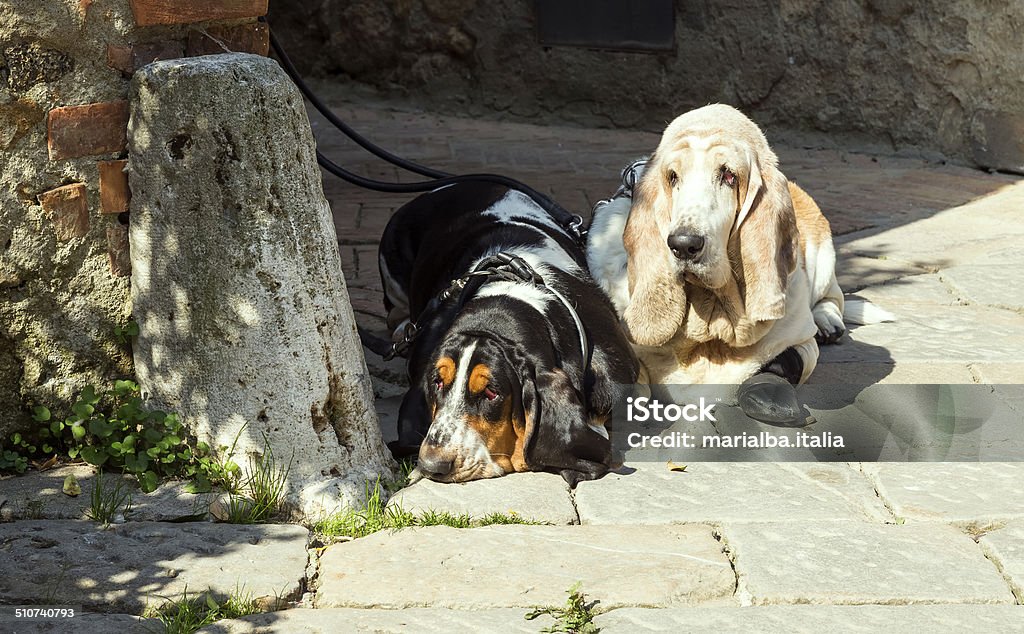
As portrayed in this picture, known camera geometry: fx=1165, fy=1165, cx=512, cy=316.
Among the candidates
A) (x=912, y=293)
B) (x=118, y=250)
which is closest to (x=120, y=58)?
(x=118, y=250)

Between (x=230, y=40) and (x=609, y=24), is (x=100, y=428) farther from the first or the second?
(x=609, y=24)

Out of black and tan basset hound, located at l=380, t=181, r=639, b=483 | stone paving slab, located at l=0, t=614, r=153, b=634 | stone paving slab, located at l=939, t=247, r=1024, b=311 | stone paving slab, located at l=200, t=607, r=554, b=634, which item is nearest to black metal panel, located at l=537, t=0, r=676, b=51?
stone paving slab, located at l=939, t=247, r=1024, b=311

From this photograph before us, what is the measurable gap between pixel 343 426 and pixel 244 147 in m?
0.86

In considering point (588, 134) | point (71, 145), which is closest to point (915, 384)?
point (71, 145)

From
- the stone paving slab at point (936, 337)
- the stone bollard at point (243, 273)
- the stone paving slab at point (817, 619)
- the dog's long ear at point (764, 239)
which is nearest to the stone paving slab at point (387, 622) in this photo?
the stone paving slab at point (817, 619)

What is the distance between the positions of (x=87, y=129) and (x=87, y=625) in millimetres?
1406

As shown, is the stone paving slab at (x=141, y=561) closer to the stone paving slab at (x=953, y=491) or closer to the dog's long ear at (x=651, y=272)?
the dog's long ear at (x=651, y=272)

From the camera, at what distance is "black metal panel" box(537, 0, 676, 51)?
9.23m

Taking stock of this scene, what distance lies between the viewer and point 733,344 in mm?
4148

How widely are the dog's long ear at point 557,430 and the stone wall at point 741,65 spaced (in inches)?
224

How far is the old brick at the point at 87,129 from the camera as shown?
3.29 m

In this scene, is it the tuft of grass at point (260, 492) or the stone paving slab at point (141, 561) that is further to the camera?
the tuft of grass at point (260, 492)

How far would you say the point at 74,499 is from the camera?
10.9ft

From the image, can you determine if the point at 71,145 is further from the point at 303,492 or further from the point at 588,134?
the point at 588,134
